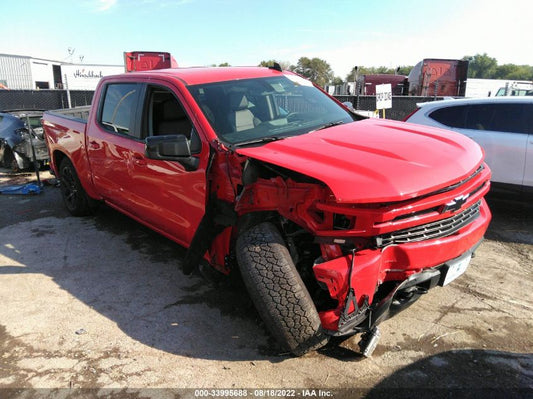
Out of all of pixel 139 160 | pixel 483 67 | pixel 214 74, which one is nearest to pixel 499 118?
pixel 214 74

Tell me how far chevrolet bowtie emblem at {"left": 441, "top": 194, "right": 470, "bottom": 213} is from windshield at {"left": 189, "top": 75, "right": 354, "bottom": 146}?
1298 mm

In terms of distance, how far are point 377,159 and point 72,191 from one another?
4.79m

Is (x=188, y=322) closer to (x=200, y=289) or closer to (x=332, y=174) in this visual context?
(x=200, y=289)

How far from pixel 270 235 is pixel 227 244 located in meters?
0.59

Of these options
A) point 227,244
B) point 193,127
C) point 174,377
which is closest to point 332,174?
point 227,244

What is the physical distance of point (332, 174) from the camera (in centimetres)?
237

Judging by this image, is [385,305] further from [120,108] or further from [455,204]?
[120,108]

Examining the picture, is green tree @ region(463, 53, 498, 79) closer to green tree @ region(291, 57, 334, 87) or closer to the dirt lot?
green tree @ region(291, 57, 334, 87)

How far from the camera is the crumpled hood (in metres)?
2.28

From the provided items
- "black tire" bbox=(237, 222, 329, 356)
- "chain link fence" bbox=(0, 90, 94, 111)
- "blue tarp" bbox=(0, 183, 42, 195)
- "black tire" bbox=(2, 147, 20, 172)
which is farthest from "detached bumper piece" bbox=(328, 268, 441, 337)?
"chain link fence" bbox=(0, 90, 94, 111)

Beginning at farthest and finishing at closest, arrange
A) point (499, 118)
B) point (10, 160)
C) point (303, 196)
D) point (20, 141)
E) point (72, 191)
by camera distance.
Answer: point (10, 160), point (20, 141), point (72, 191), point (499, 118), point (303, 196)

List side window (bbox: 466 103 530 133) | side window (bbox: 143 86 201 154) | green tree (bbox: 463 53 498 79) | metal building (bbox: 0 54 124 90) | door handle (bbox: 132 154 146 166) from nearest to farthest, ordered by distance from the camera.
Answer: side window (bbox: 143 86 201 154)
door handle (bbox: 132 154 146 166)
side window (bbox: 466 103 530 133)
metal building (bbox: 0 54 124 90)
green tree (bbox: 463 53 498 79)

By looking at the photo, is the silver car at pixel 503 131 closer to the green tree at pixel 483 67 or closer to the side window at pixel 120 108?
the side window at pixel 120 108

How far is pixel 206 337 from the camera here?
3.07 metres
